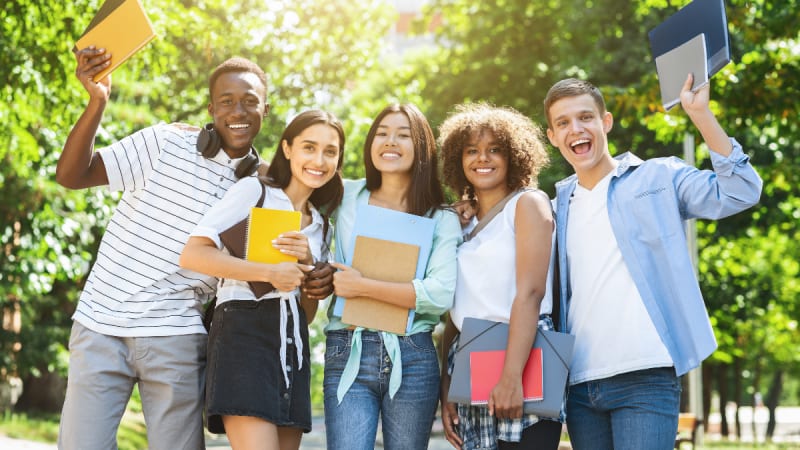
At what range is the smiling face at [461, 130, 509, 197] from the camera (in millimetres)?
4012

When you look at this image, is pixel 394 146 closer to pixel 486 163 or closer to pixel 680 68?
pixel 486 163

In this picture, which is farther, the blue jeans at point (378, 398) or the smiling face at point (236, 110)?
the smiling face at point (236, 110)

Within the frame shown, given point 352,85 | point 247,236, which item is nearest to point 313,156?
point 247,236

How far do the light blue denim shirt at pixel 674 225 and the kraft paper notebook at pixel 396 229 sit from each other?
32.4 inches

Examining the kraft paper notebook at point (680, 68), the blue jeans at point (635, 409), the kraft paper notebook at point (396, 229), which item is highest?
the kraft paper notebook at point (680, 68)

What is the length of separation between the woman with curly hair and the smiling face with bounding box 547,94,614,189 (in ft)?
0.70

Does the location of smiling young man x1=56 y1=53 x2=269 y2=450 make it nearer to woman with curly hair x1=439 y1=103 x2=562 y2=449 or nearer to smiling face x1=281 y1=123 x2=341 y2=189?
smiling face x1=281 y1=123 x2=341 y2=189

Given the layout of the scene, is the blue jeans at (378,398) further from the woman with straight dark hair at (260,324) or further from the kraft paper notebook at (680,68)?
the kraft paper notebook at (680,68)

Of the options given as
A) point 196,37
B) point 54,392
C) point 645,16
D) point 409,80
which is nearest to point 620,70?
point 645,16

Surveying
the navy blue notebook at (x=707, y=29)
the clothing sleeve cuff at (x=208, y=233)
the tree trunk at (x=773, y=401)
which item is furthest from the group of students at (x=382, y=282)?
the tree trunk at (x=773, y=401)

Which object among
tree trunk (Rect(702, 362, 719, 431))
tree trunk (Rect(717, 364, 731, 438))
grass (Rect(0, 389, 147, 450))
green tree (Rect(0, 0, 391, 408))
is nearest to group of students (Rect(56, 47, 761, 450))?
green tree (Rect(0, 0, 391, 408))

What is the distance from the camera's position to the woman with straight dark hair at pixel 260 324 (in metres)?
3.55

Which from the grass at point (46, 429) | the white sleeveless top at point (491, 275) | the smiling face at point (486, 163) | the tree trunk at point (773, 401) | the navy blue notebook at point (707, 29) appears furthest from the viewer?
the tree trunk at point (773, 401)

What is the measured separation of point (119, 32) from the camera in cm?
373
